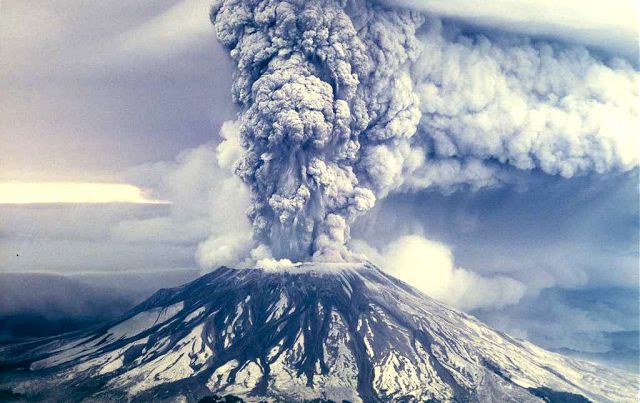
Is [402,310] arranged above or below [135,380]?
above

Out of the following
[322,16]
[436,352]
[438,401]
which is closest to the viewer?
[322,16]

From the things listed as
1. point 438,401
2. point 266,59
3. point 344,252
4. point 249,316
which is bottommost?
point 438,401

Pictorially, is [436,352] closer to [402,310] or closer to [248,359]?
[402,310]

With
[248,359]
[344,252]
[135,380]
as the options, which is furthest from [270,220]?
[135,380]

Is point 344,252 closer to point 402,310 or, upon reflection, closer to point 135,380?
point 402,310

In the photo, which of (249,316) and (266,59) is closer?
(266,59)

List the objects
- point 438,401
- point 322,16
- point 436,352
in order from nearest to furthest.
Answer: point 322,16, point 438,401, point 436,352
